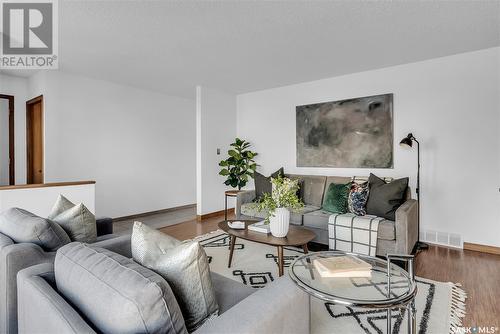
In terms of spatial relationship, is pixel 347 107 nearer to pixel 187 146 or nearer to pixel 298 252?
pixel 298 252

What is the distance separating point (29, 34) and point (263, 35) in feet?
8.15

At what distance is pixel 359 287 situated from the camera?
138 centimetres

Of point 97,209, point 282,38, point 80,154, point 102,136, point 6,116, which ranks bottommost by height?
point 97,209

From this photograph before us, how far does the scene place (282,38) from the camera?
2.98 meters

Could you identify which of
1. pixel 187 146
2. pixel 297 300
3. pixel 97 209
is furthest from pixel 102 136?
pixel 297 300

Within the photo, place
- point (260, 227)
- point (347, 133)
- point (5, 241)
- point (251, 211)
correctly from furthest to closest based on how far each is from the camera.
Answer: point (347, 133) → point (251, 211) → point (260, 227) → point (5, 241)

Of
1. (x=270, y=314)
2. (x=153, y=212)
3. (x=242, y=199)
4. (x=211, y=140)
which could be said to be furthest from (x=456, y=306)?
(x=153, y=212)

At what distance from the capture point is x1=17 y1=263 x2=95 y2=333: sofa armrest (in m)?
0.86

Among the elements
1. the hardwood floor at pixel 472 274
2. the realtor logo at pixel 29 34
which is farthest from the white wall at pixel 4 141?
the hardwood floor at pixel 472 274

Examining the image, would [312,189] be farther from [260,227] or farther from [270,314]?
[270,314]

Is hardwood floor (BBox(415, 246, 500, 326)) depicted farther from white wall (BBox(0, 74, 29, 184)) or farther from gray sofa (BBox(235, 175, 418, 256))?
white wall (BBox(0, 74, 29, 184))

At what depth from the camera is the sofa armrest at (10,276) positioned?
1369 mm

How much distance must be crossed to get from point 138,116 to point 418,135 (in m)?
4.66

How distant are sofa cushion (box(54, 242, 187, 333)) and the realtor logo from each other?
8.00 ft
